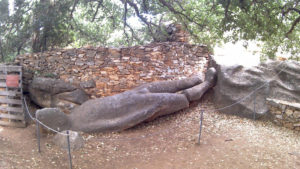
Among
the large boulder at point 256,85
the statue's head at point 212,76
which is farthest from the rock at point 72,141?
the statue's head at point 212,76

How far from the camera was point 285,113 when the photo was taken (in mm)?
4891

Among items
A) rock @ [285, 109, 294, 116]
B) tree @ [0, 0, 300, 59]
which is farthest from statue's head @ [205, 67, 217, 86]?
rock @ [285, 109, 294, 116]

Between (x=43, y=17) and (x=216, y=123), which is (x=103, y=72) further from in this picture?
(x=216, y=123)

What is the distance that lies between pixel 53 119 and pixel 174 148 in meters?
A: 2.47

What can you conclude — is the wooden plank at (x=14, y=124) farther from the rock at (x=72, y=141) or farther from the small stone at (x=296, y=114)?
the small stone at (x=296, y=114)

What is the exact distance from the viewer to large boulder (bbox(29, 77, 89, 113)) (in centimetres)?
569

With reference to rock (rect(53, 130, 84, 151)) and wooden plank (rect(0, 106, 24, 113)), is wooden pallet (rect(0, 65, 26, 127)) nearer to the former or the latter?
wooden plank (rect(0, 106, 24, 113))

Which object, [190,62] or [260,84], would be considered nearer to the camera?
[260,84]

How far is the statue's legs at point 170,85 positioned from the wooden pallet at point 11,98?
8.76ft

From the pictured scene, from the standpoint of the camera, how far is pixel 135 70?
19.5 ft

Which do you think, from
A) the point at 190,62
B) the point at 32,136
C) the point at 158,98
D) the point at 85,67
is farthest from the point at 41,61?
the point at 190,62

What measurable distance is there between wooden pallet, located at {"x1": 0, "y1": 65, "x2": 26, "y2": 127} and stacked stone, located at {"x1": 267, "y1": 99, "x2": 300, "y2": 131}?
572 cm

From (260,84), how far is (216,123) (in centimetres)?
155

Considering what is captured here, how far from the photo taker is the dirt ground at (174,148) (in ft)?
12.0
